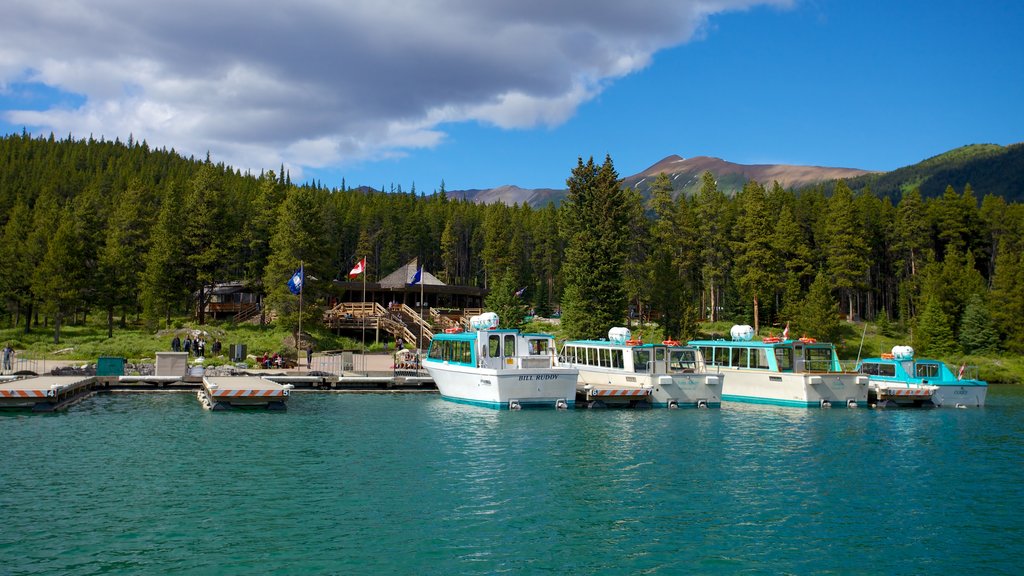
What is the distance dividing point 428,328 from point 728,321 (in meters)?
33.8

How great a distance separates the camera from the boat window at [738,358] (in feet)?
140

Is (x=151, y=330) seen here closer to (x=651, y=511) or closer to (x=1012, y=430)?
(x=651, y=511)

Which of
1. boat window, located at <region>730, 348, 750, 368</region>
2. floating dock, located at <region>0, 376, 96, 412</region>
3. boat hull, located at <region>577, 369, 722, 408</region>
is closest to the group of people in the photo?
floating dock, located at <region>0, 376, 96, 412</region>

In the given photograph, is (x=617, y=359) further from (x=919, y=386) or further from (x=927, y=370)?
(x=927, y=370)

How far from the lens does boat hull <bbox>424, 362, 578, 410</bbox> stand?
3450 cm

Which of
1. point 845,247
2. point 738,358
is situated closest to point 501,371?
point 738,358

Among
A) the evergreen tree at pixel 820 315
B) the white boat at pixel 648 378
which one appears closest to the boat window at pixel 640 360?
the white boat at pixel 648 378

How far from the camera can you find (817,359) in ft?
134

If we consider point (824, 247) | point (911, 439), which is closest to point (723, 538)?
point (911, 439)

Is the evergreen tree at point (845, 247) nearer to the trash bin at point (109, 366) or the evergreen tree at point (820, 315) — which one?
the evergreen tree at point (820, 315)

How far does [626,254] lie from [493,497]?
4560 centimetres

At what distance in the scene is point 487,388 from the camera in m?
35.3

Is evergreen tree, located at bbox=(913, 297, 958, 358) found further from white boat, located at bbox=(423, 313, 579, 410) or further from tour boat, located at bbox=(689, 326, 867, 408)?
white boat, located at bbox=(423, 313, 579, 410)

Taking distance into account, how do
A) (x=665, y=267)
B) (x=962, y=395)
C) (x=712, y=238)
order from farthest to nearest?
1. (x=712, y=238)
2. (x=665, y=267)
3. (x=962, y=395)
